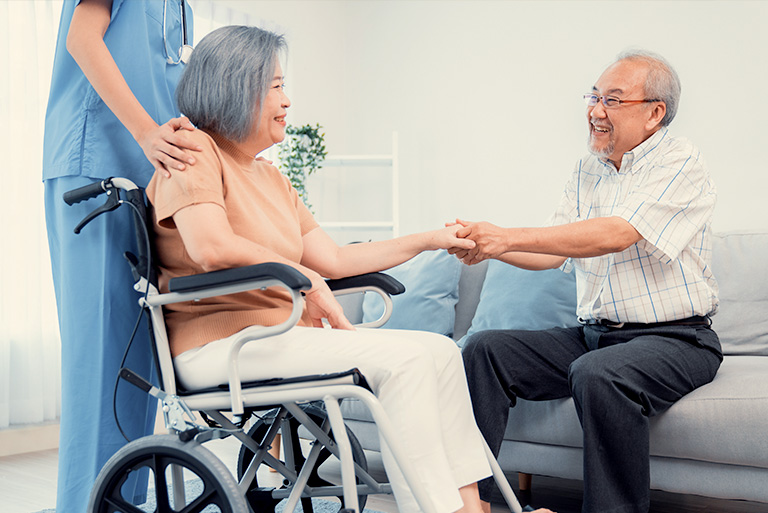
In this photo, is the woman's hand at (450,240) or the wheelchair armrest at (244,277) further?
Result: the woman's hand at (450,240)

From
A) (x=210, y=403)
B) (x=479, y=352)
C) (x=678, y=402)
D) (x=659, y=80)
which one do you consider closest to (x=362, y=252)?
(x=479, y=352)

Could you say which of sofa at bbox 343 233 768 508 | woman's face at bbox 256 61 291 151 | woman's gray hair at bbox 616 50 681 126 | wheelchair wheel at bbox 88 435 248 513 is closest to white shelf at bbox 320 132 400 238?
sofa at bbox 343 233 768 508

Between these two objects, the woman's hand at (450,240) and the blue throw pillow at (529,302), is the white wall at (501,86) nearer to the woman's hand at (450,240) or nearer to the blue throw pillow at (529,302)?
the blue throw pillow at (529,302)

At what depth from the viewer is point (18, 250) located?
3.03 meters

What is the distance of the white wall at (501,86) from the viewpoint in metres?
3.28

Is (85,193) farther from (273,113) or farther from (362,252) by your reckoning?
(362,252)

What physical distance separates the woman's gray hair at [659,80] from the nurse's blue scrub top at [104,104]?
50.1 inches

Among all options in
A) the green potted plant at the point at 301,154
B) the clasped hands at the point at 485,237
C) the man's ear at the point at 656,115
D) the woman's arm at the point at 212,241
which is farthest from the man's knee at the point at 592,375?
the green potted plant at the point at 301,154

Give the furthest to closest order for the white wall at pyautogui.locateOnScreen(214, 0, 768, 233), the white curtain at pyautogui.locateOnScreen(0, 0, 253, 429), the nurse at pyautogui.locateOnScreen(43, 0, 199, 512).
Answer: the white wall at pyautogui.locateOnScreen(214, 0, 768, 233) < the white curtain at pyautogui.locateOnScreen(0, 0, 253, 429) < the nurse at pyautogui.locateOnScreen(43, 0, 199, 512)

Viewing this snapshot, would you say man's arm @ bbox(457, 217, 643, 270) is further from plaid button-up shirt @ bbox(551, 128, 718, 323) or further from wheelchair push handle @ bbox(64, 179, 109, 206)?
wheelchair push handle @ bbox(64, 179, 109, 206)

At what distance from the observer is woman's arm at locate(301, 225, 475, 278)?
5.53ft

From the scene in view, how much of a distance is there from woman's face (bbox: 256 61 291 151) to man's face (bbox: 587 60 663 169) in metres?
0.96

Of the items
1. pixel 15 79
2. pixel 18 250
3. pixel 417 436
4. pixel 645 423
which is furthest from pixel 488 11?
pixel 417 436

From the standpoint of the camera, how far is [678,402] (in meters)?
1.70
